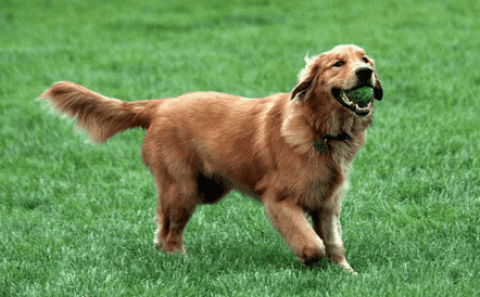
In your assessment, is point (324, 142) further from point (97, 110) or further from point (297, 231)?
point (97, 110)

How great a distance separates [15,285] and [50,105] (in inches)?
57.6

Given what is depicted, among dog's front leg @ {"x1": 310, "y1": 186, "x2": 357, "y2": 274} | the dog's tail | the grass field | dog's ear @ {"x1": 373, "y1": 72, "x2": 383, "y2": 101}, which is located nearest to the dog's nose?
dog's ear @ {"x1": 373, "y1": 72, "x2": 383, "y2": 101}

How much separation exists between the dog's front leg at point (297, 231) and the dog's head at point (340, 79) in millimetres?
679

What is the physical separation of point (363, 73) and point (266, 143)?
2.73ft

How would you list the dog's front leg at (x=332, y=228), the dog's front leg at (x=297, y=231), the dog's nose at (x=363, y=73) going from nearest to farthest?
the dog's nose at (x=363, y=73), the dog's front leg at (x=297, y=231), the dog's front leg at (x=332, y=228)

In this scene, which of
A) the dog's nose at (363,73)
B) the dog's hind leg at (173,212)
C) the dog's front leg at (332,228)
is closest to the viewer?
the dog's nose at (363,73)

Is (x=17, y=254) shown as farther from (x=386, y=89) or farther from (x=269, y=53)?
(x=269, y=53)

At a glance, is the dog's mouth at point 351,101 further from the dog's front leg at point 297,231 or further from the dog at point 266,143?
the dog's front leg at point 297,231

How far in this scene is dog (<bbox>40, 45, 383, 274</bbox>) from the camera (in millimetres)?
4207

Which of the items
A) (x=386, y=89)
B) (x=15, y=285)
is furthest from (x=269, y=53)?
(x=15, y=285)

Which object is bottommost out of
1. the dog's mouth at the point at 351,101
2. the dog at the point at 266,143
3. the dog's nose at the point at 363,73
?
the dog at the point at 266,143

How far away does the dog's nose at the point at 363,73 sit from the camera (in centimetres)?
399

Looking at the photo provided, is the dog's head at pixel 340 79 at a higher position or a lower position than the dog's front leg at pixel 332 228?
higher

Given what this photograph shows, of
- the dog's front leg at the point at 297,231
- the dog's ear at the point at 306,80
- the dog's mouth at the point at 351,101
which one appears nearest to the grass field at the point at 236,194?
the dog's front leg at the point at 297,231
